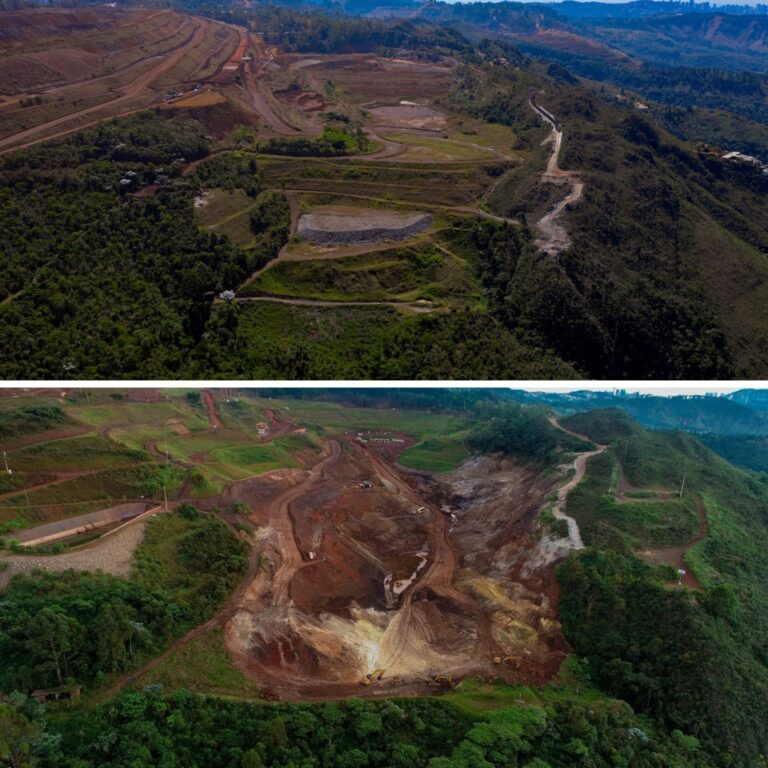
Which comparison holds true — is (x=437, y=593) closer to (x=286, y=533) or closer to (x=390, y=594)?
(x=390, y=594)

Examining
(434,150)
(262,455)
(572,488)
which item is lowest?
(262,455)

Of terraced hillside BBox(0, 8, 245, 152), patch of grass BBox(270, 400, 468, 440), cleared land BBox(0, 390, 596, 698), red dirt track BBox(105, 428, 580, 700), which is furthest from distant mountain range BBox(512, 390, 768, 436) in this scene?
terraced hillside BBox(0, 8, 245, 152)

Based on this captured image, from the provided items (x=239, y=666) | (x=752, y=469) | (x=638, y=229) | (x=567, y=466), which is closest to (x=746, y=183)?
(x=638, y=229)

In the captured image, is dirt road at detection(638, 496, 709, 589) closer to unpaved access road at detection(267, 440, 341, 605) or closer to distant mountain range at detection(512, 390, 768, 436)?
unpaved access road at detection(267, 440, 341, 605)

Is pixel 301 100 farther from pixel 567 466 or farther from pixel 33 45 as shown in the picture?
pixel 567 466

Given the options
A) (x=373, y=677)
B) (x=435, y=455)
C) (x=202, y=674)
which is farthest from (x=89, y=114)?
(x=373, y=677)

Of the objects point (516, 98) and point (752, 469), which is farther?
point (516, 98)

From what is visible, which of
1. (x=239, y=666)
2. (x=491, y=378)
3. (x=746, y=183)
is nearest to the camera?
(x=239, y=666)
